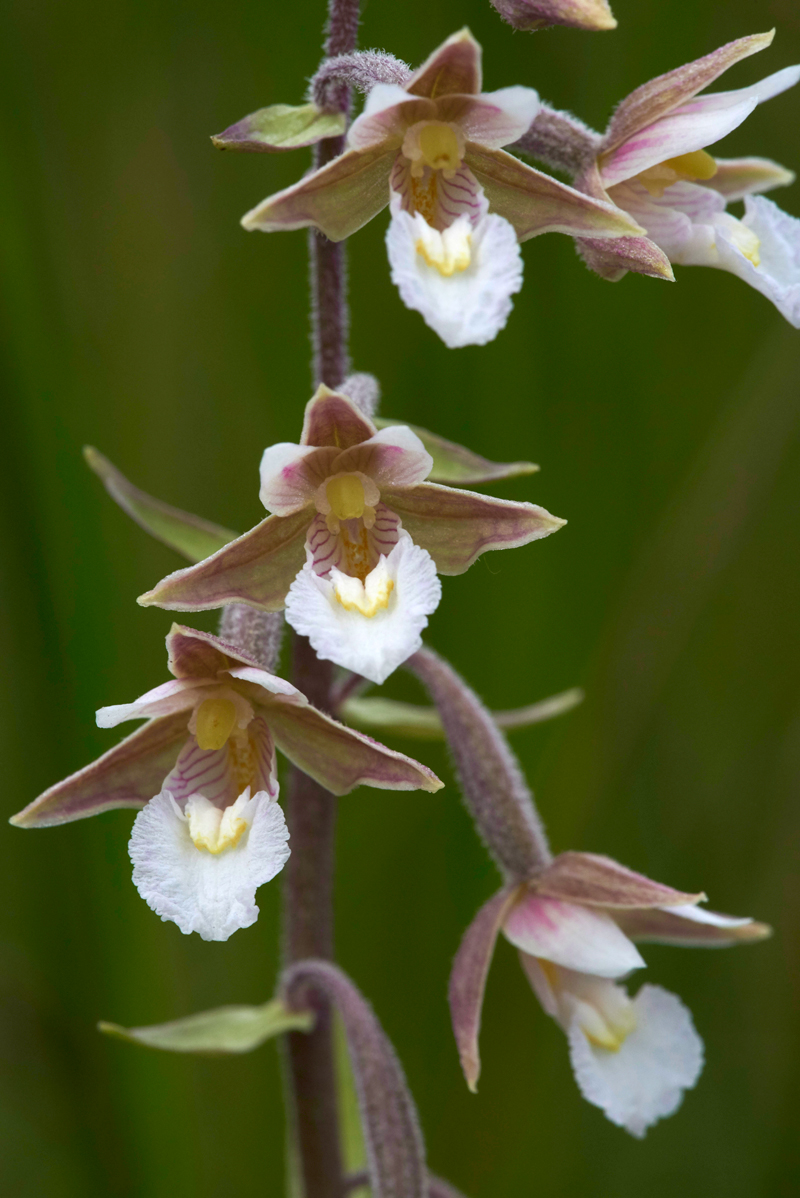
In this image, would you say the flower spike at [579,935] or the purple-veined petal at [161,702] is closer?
the purple-veined petal at [161,702]

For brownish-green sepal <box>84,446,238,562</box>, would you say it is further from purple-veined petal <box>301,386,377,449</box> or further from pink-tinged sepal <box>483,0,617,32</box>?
pink-tinged sepal <box>483,0,617,32</box>

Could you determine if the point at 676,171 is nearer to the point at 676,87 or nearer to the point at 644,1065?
the point at 676,87

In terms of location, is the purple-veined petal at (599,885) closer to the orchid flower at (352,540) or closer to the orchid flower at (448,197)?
the orchid flower at (352,540)

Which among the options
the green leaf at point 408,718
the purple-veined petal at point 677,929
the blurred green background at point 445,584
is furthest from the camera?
the blurred green background at point 445,584

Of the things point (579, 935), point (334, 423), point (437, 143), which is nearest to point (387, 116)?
point (437, 143)

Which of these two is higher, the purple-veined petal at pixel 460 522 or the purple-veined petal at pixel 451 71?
the purple-veined petal at pixel 451 71

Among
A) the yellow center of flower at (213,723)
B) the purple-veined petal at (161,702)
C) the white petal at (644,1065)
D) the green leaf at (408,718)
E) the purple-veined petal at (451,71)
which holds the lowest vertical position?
the white petal at (644,1065)

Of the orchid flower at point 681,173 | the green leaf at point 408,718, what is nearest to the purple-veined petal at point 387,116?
the orchid flower at point 681,173
